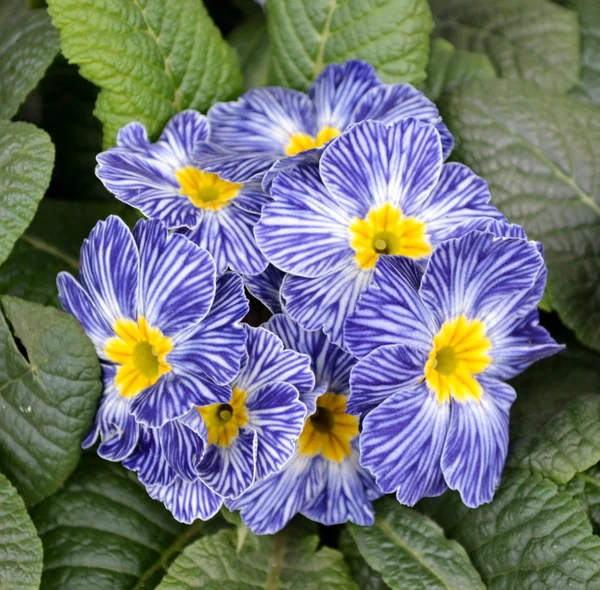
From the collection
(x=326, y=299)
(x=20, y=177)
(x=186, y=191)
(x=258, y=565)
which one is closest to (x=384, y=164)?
(x=326, y=299)

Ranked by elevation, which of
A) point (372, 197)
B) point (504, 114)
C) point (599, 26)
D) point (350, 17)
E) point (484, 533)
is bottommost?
point (484, 533)

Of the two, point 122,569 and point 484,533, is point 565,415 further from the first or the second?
point 122,569

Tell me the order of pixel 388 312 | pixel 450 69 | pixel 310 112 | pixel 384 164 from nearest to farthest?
1. pixel 388 312
2. pixel 384 164
3. pixel 310 112
4. pixel 450 69

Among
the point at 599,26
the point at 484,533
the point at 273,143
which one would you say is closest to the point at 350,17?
the point at 273,143

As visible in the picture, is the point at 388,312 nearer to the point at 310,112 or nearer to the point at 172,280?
the point at 172,280

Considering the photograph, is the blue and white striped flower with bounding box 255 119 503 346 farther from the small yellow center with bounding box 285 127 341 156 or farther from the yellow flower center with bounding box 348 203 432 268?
the small yellow center with bounding box 285 127 341 156

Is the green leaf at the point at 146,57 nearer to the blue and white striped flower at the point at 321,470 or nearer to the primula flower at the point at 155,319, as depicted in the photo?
the primula flower at the point at 155,319

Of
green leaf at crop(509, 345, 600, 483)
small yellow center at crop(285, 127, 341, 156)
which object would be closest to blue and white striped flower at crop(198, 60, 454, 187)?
small yellow center at crop(285, 127, 341, 156)
